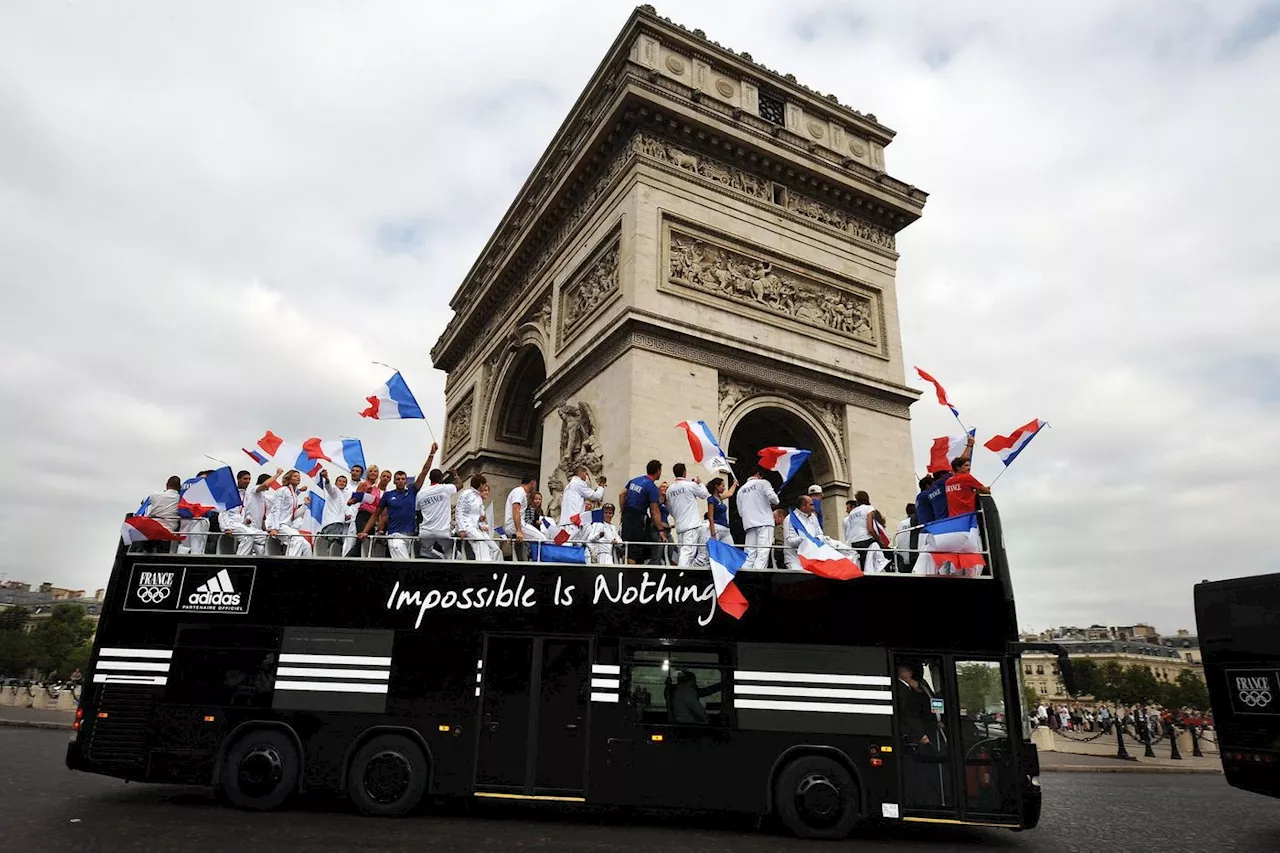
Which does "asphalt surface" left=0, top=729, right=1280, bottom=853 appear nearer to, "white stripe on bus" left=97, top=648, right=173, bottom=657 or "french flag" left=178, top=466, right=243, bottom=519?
"white stripe on bus" left=97, top=648, right=173, bottom=657

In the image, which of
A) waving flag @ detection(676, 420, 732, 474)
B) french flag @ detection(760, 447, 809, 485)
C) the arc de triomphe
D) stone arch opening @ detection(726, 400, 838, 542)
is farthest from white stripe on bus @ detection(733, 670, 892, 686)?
stone arch opening @ detection(726, 400, 838, 542)

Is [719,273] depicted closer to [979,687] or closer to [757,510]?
[757,510]

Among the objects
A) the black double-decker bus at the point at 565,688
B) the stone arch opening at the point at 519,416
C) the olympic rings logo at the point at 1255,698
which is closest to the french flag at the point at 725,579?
the black double-decker bus at the point at 565,688

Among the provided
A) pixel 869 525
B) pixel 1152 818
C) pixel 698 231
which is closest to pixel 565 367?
pixel 698 231

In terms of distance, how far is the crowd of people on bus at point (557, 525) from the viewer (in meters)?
7.60

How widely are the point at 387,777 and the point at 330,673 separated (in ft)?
3.50

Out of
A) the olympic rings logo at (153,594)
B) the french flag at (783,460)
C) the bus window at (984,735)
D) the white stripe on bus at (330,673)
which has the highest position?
the french flag at (783,460)

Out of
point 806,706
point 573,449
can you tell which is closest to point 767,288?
point 573,449

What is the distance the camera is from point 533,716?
7.01 metres

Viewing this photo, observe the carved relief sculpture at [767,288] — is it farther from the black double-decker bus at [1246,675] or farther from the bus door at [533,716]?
the bus door at [533,716]

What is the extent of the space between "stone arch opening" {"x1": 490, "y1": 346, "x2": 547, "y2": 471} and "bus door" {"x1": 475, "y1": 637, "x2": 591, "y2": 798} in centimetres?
1803

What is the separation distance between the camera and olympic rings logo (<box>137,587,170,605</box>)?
7.42m

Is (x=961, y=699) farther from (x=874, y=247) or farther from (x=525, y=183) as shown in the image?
(x=525, y=183)

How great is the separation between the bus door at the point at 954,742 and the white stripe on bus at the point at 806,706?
199 mm
